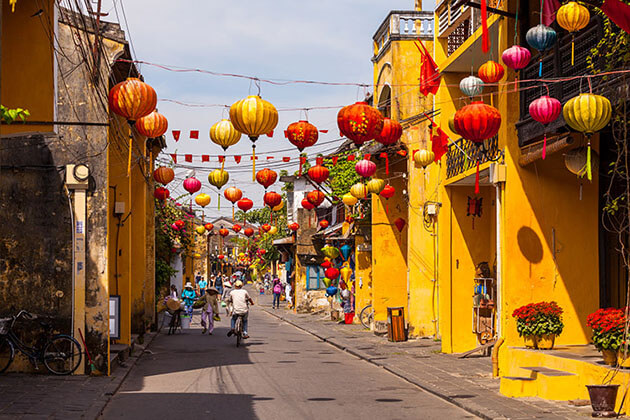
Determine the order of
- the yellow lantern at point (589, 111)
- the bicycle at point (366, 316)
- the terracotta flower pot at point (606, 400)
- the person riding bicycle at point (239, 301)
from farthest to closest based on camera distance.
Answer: the bicycle at point (366, 316)
the person riding bicycle at point (239, 301)
the yellow lantern at point (589, 111)
the terracotta flower pot at point (606, 400)

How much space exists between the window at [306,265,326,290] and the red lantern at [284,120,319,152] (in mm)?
33731

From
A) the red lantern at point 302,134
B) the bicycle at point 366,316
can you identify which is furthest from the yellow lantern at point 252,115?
the bicycle at point 366,316

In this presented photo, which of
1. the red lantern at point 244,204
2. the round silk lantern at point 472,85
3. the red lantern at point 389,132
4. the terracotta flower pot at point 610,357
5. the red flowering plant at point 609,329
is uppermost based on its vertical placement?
the round silk lantern at point 472,85

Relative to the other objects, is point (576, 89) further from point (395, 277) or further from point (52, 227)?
point (395, 277)

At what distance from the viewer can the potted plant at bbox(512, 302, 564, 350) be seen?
594 inches

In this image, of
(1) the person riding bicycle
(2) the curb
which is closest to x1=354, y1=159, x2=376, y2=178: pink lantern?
(1) the person riding bicycle

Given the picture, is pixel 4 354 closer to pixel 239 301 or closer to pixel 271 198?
pixel 239 301

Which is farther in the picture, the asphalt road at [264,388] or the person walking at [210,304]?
the person walking at [210,304]

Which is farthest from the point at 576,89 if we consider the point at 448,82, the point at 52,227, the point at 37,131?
the point at 52,227

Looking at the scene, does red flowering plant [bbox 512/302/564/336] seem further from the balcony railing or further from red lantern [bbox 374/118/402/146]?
red lantern [bbox 374/118/402/146]

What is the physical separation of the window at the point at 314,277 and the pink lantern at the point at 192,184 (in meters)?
25.5

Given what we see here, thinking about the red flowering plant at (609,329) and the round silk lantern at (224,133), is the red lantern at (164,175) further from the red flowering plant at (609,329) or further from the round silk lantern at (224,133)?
the red flowering plant at (609,329)

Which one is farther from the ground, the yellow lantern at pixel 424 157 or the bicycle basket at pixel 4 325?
the yellow lantern at pixel 424 157

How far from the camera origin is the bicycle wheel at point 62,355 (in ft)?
52.5
